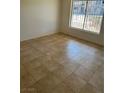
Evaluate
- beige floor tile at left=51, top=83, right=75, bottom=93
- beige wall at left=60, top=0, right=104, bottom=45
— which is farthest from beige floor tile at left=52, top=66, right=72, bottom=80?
beige wall at left=60, top=0, right=104, bottom=45

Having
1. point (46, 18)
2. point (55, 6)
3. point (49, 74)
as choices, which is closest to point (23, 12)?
point (46, 18)

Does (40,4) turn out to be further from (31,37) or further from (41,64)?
(41,64)

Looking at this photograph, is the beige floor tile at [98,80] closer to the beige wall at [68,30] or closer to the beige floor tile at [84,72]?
the beige floor tile at [84,72]

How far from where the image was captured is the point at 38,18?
452 cm

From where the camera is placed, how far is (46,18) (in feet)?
15.9

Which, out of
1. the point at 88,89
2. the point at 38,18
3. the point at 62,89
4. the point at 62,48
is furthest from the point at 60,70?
the point at 38,18

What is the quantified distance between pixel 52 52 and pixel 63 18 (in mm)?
2662

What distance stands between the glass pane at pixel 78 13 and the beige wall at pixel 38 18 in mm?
829

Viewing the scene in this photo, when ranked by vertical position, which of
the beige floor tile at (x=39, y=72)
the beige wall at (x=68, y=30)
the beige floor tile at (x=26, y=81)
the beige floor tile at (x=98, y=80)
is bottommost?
the beige floor tile at (x=98, y=80)

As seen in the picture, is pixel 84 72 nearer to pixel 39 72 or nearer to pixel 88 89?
pixel 88 89

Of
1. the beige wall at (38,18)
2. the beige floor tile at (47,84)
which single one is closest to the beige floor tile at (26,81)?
the beige floor tile at (47,84)

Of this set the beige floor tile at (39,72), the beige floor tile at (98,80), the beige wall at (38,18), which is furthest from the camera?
the beige wall at (38,18)

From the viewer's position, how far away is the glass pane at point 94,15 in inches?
160

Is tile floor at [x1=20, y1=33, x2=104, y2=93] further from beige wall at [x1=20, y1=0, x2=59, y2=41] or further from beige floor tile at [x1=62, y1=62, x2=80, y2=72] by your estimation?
beige wall at [x1=20, y1=0, x2=59, y2=41]
